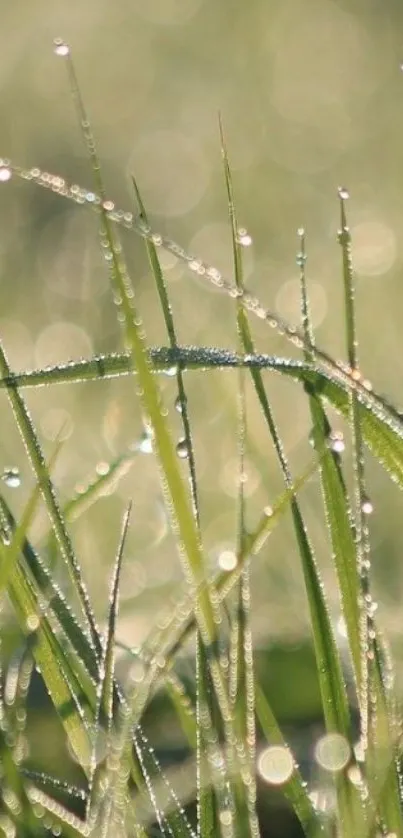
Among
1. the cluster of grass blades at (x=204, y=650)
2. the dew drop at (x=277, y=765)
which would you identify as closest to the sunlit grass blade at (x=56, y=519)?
the cluster of grass blades at (x=204, y=650)

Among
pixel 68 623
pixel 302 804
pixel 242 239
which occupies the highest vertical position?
pixel 242 239

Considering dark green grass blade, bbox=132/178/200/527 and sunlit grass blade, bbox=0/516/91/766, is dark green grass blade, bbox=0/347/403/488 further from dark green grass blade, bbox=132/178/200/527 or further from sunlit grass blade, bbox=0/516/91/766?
sunlit grass blade, bbox=0/516/91/766

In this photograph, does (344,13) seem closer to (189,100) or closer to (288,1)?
(288,1)

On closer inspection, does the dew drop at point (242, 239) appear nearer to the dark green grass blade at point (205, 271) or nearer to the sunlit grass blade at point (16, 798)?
the dark green grass blade at point (205, 271)

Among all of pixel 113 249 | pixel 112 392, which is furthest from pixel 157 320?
pixel 113 249

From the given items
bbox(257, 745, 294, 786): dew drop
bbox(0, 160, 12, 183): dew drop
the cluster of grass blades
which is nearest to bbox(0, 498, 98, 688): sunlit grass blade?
the cluster of grass blades

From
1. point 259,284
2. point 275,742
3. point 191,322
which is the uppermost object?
point 259,284

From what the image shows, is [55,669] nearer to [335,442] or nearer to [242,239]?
[335,442]

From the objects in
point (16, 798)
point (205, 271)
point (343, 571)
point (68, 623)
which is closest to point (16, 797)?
point (16, 798)
